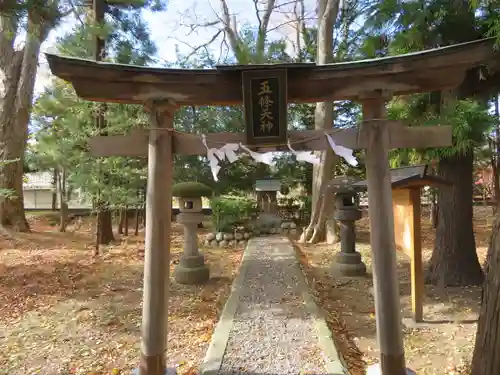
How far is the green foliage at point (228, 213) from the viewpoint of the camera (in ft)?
39.4

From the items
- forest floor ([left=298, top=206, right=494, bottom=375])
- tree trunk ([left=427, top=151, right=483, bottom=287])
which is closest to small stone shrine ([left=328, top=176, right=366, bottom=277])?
forest floor ([left=298, top=206, right=494, bottom=375])

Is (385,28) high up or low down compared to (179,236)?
up

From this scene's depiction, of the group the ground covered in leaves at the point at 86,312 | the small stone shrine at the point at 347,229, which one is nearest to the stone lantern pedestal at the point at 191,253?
the ground covered in leaves at the point at 86,312

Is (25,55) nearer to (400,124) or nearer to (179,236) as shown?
(179,236)

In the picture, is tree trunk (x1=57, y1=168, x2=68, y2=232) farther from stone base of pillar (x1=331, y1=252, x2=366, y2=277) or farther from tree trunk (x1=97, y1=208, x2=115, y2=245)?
stone base of pillar (x1=331, y1=252, x2=366, y2=277)

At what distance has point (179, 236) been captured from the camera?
1364cm

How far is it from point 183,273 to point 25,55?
895 centimetres

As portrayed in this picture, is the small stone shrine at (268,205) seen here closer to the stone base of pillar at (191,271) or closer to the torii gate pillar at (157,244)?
the stone base of pillar at (191,271)

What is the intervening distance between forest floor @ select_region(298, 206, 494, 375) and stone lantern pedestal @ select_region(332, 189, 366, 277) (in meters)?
0.24

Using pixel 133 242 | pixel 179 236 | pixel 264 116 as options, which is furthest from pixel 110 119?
pixel 264 116

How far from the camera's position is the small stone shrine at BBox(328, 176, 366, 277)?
778 centimetres

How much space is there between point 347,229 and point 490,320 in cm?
520

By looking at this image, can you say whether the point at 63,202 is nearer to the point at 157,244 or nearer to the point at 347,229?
the point at 347,229

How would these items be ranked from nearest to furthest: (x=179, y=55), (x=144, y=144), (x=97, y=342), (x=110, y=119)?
1. (x=144, y=144)
2. (x=97, y=342)
3. (x=110, y=119)
4. (x=179, y=55)
